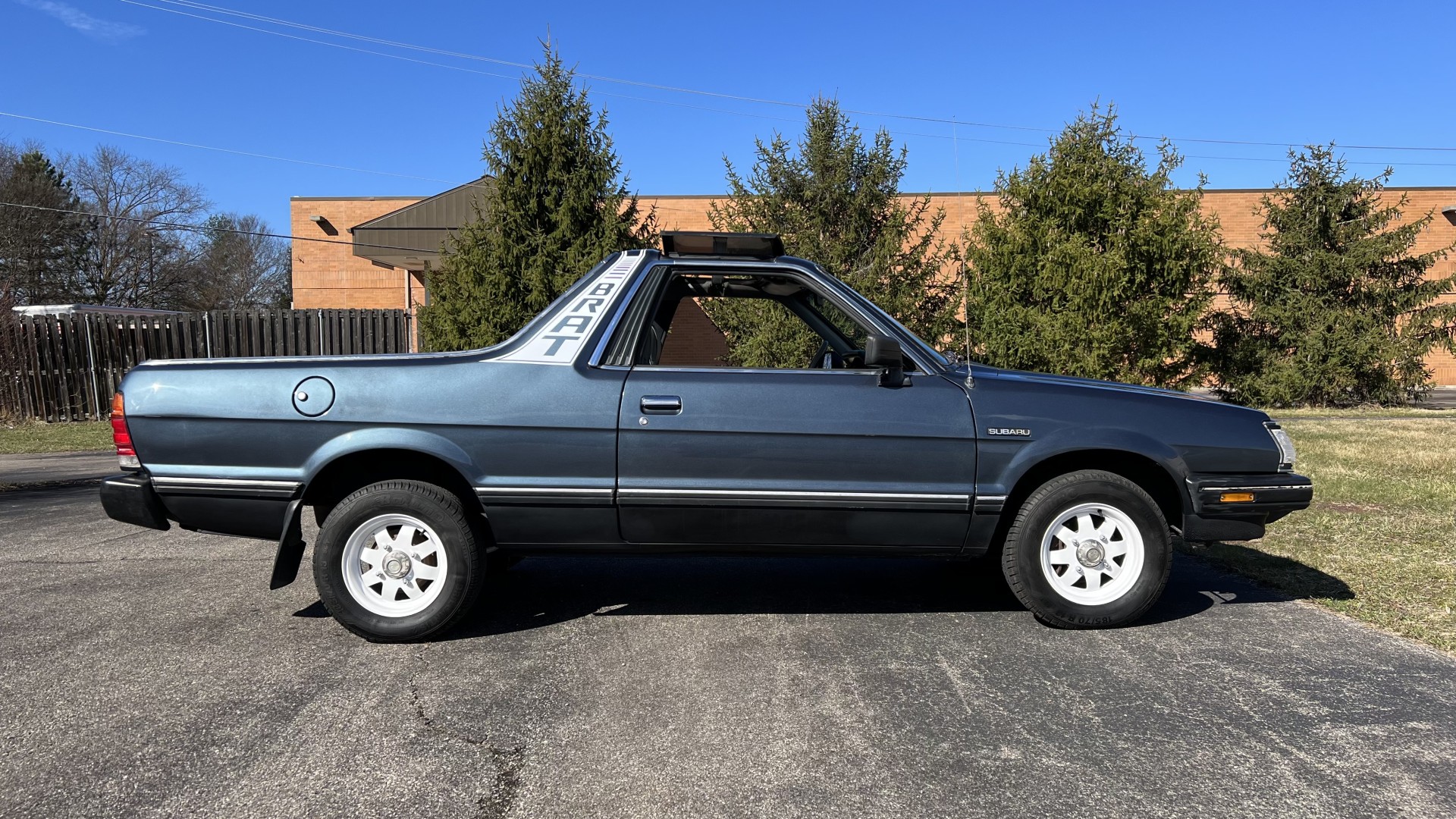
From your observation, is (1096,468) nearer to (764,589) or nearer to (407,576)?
(764,589)

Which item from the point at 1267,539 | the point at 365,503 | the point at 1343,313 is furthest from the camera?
the point at 1343,313

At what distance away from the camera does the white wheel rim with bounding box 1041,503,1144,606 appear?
4207 millimetres

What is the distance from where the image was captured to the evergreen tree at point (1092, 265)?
15258mm

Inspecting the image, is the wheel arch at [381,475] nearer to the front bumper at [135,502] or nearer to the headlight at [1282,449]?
the front bumper at [135,502]

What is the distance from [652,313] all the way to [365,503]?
1.57 metres

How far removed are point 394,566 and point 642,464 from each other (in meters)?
1.21

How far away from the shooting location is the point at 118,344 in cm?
1653

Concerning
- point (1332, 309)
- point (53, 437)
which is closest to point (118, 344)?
point (53, 437)

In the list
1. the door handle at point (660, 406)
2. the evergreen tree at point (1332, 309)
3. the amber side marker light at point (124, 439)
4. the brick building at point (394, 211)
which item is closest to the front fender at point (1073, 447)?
the door handle at point (660, 406)

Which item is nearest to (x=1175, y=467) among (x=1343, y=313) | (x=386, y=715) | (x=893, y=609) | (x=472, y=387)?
(x=893, y=609)

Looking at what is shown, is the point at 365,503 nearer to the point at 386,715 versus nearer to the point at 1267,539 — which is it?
the point at 386,715

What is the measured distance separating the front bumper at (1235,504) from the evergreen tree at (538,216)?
1027 cm

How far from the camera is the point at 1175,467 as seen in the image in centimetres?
421

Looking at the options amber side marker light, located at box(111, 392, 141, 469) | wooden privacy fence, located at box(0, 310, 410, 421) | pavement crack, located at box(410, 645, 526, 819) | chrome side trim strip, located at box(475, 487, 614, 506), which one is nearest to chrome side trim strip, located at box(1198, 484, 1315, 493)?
chrome side trim strip, located at box(475, 487, 614, 506)
